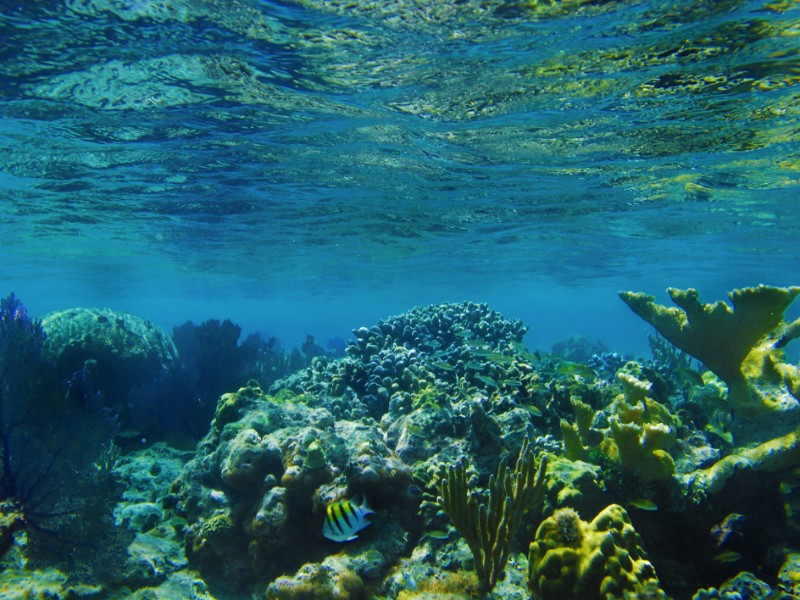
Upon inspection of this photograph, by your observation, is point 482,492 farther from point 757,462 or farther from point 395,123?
point 395,123

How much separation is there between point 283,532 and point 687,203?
2129cm

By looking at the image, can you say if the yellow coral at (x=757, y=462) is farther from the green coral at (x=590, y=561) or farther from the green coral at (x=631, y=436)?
the green coral at (x=590, y=561)

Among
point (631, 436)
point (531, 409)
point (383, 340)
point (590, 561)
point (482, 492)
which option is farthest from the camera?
point (383, 340)

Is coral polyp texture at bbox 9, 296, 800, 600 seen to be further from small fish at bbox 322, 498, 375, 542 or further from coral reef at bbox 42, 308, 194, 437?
coral reef at bbox 42, 308, 194, 437

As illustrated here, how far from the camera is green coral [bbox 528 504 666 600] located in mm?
3645

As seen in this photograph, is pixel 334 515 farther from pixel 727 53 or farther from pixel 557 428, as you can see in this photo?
pixel 727 53

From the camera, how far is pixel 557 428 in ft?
24.3

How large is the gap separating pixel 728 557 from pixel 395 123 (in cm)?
1115

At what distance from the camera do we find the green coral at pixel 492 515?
4.23 m

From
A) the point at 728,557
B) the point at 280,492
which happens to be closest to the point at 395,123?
the point at 280,492

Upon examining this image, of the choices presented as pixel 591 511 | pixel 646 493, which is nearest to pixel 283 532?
pixel 591 511

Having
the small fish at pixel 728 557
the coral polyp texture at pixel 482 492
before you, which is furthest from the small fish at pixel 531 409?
the small fish at pixel 728 557

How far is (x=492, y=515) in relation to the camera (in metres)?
4.23

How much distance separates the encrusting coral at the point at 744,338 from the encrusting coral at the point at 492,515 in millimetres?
4568
